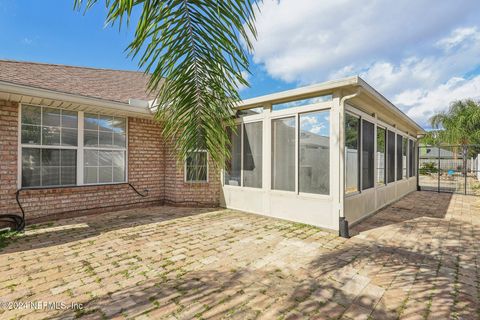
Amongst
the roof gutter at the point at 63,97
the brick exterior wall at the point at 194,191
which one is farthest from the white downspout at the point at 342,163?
the roof gutter at the point at 63,97

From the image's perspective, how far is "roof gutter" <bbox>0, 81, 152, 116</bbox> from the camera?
4.49 metres

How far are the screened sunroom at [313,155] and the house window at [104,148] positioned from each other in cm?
309

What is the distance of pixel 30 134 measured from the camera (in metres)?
5.38

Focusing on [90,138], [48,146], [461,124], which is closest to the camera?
[48,146]

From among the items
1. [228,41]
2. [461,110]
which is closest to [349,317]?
[228,41]

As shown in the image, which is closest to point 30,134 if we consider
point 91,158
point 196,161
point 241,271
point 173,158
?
point 91,158

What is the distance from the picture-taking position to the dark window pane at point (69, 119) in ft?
19.2

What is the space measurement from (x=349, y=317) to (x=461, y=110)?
2281 centimetres

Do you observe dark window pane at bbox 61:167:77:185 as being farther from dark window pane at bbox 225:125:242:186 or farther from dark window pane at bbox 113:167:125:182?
dark window pane at bbox 225:125:242:186

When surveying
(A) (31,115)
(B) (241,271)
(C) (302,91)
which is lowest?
(B) (241,271)

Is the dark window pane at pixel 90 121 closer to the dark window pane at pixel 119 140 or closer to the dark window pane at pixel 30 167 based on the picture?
the dark window pane at pixel 119 140

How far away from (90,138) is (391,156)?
9.17 metres

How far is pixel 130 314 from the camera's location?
2.29 m

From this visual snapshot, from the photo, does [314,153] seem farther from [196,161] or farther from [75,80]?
[75,80]
